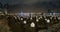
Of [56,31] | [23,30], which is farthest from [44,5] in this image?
[56,31]

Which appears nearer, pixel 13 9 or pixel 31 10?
pixel 13 9

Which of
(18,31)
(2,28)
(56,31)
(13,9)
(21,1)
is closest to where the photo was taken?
(2,28)

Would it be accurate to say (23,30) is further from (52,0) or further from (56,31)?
(52,0)

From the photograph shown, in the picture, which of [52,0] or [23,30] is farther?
[52,0]

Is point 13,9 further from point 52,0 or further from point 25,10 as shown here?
point 52,0

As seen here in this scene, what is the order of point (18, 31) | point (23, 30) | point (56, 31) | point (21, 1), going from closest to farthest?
point (56, 31) → point (18, 31) → point (23, 30) → point (21, 1)

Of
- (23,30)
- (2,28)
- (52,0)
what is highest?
(52,0)

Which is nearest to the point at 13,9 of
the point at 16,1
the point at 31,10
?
the point at 16,1

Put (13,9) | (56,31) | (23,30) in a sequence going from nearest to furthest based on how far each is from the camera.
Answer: (56,31) < (23,30) < (13,9)

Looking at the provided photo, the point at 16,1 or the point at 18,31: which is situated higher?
the point at 16,1
